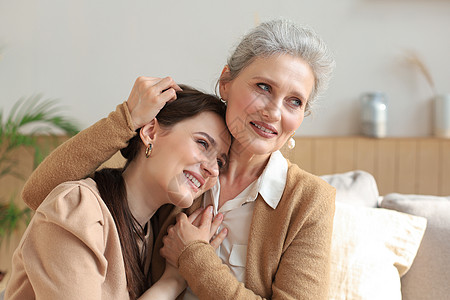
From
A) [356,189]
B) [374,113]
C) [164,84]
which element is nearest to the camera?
[164,84]

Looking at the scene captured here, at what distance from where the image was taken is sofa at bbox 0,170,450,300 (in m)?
1.54

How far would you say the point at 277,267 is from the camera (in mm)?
1302

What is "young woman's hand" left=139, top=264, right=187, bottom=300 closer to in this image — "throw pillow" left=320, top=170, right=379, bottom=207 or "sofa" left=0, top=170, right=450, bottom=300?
"sofa" left=0, top=170, right=450, bottom=300

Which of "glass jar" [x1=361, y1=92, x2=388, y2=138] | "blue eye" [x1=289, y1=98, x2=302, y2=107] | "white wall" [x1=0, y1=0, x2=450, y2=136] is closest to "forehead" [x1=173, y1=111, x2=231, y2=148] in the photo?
"blue eye" [x1=289, y1=98, x2=302, y2=107]

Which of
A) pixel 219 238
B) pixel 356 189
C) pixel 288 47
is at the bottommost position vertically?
pixel 356 189

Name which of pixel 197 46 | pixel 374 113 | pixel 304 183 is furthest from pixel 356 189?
pixel 197 46

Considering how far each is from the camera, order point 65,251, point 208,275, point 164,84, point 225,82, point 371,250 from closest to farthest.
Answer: point 65,251 → point 208,275 → point 164,84 → point 225,82 → point 371,250

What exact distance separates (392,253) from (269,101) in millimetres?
749

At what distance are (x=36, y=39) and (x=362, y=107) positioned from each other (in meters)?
2.00

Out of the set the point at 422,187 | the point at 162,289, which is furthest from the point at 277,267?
the point at 422,187

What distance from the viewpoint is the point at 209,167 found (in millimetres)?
1307

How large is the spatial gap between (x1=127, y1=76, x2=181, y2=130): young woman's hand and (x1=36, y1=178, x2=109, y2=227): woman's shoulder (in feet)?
0.70

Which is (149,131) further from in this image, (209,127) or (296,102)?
(296,102)

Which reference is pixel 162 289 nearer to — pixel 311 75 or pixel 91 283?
pixel 91 283
